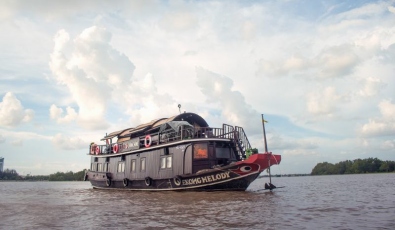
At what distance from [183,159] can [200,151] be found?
123 centimetres

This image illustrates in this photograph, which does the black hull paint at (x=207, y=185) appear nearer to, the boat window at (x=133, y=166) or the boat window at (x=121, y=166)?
the boat window at (x=133, y=166)

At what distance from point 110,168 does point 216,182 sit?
41.5ft

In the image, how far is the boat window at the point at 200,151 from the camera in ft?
60.5

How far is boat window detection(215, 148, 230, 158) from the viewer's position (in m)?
18.9

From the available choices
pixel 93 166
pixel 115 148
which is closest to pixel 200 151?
pixel 115 148

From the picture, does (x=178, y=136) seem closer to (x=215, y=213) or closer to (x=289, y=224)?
(x=215, y=213)

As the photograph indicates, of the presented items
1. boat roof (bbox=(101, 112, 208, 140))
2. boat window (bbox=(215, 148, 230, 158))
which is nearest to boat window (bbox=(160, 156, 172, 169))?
boat roof (bbox=(101, 112, 208, 140))

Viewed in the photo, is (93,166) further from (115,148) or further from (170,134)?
(170,134)

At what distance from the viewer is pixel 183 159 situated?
62.1 ft

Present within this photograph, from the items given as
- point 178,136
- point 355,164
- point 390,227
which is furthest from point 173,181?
point 355,164

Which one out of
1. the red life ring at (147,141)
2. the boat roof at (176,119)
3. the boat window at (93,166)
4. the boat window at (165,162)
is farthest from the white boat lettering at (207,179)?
the boat window at (93,166)

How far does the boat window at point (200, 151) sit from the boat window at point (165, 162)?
7.34 feet

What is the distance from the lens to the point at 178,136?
1947 centimetres

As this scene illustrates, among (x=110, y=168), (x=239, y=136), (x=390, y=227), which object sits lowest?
(x=390, y=227)
